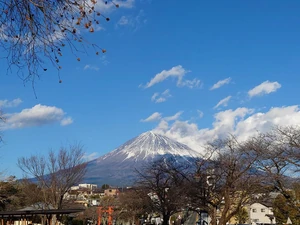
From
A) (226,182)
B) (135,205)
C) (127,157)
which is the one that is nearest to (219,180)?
(226,182)

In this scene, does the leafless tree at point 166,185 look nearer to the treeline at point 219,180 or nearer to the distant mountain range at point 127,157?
the treeline at point 219,180

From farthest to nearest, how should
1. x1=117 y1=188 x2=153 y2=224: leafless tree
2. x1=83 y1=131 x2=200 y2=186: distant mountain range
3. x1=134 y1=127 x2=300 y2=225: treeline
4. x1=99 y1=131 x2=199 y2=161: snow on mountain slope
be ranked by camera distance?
x1=99 y1=131 x2=199 y2=161: snow on mountain slope < x1=83 y1=131 x2=200 y2=186: distant mountain range < x1=117 y1=188 x2=153 y2=224: leafless tree < x1=134 y1=127 x2=300 y2=225: treeline

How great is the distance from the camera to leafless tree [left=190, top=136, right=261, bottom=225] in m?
26.9

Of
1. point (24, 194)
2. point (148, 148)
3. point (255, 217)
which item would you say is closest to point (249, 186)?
point (24, 194)

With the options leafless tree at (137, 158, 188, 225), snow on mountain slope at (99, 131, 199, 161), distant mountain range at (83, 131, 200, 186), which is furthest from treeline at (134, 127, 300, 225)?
snow on mountain slope at (99, 131, 199, 161)

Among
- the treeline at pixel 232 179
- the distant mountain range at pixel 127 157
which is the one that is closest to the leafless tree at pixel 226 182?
the treeline at pixel 232 179

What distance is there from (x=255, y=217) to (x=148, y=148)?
8346 cm

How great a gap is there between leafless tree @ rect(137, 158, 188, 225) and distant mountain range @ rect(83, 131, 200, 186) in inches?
3277

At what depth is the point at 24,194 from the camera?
45188 mm

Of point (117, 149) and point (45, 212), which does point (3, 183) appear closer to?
point (45, 212)

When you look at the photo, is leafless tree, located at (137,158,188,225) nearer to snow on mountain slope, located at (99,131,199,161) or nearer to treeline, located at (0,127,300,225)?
treeline, located at (0,127,300,225)

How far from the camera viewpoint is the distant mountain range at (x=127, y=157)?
129m

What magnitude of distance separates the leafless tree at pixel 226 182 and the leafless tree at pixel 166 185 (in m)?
1.68

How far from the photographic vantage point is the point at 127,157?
14262 centimetres
